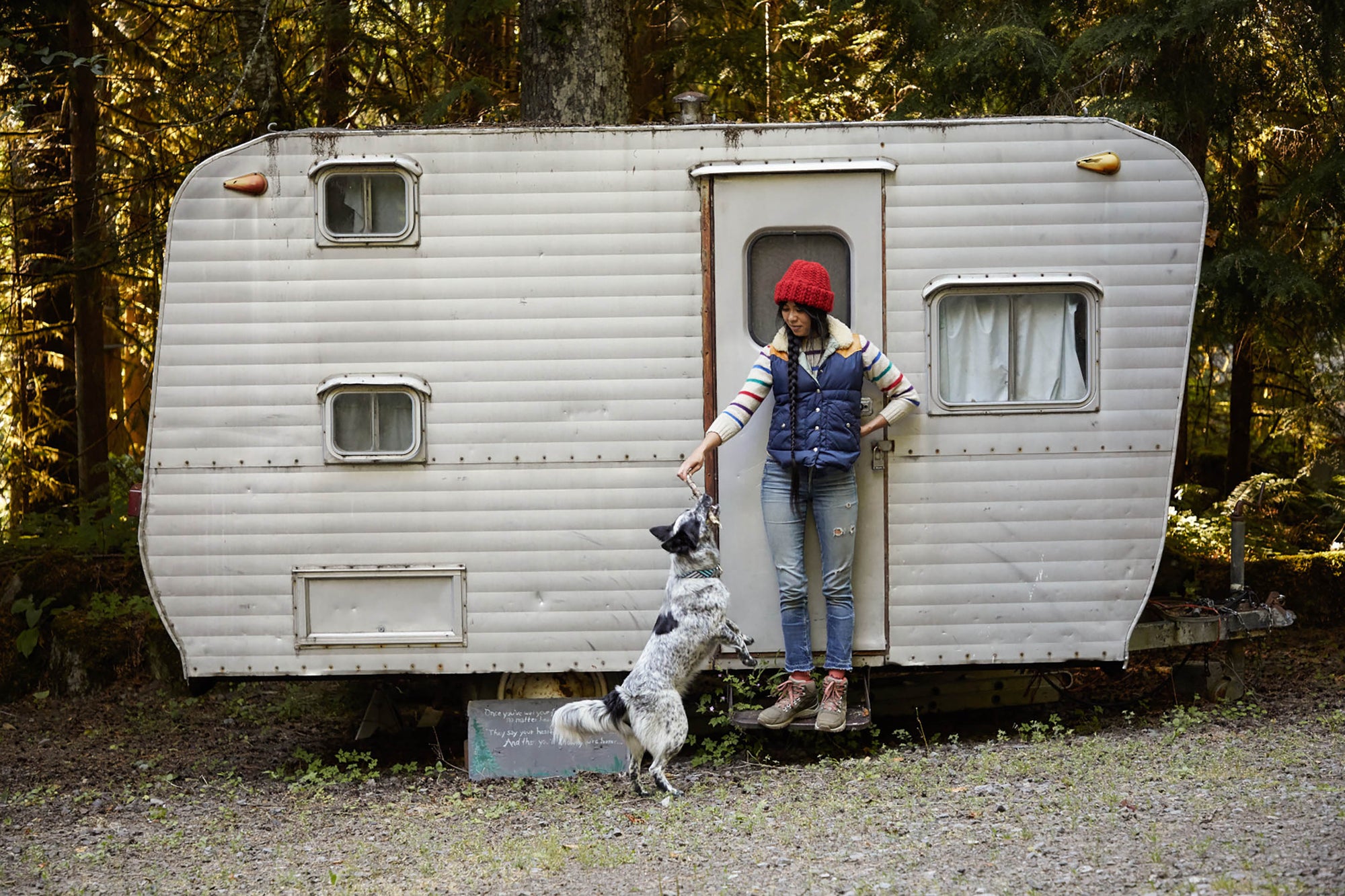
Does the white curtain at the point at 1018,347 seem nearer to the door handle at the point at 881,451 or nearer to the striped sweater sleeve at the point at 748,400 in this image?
the door handle at the point at 881,451

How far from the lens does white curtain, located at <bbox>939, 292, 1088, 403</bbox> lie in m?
5.80

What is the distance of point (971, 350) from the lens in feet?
19.1

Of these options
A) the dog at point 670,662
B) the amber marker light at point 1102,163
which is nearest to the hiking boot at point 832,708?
the dog at point 670,662

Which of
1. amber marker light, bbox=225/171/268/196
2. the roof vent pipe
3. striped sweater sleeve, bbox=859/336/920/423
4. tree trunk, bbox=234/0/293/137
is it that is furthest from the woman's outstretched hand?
tree trunk, bbox=234/0/293/137

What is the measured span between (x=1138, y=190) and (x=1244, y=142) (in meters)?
3.44

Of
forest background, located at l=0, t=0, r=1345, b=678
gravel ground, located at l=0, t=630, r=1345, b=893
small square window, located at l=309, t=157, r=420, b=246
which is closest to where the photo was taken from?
gravel ground, located at l=0, t=630, r=1345, b=893

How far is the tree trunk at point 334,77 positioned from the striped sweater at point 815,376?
539cm

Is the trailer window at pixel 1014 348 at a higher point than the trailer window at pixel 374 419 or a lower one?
higher

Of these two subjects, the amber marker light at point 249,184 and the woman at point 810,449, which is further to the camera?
the amber marker light at point 249,184

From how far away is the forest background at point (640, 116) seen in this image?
7.50 m

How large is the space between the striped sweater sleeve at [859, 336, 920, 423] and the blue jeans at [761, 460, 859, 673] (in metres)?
0.35

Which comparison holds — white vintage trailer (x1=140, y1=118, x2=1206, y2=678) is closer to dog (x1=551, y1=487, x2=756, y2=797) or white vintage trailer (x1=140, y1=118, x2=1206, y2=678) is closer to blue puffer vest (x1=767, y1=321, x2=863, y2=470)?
blue puffer vest (x1=767, y1=321, x2=863, y2=470)

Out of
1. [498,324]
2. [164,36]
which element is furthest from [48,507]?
[498,324]

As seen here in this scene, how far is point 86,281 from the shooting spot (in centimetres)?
1031
